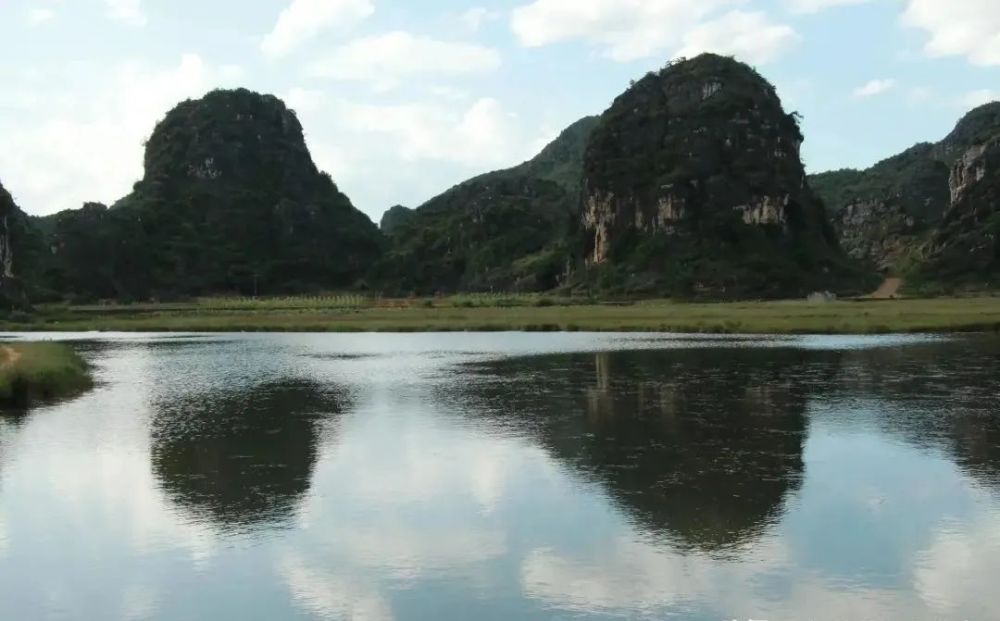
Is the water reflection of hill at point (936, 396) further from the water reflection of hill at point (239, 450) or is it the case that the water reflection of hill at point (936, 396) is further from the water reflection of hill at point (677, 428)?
the water reflection of hill at point (239, 450)

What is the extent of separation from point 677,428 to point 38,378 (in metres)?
23.3

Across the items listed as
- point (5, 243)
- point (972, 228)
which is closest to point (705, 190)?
point (972, 228)

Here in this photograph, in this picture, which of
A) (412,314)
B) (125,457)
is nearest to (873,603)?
(125,457)

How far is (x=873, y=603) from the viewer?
11.0 meters

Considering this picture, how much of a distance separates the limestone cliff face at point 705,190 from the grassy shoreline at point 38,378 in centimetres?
11904

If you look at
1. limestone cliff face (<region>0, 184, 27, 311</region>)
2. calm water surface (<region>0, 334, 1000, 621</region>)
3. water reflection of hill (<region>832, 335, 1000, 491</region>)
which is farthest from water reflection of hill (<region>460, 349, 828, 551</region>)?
limestone cliff face (<region>0, 184, 27, 311</region>)

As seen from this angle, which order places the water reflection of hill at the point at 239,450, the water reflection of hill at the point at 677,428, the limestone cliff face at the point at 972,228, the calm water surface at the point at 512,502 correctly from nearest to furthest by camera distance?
the calm water surface at the point at 512,502
the water reflection of hill at the point at 677,428
the water reflection of hill at the point at 239,450
the limestone cliff face at the point at 972,228

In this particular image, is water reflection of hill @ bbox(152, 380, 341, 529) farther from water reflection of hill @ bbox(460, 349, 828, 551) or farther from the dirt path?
the dirt path

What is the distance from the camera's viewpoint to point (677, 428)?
23344 mm

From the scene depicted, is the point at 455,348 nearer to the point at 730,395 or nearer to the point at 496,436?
the point at 730,395

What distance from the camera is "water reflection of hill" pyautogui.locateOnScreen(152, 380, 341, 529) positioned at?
16312 mm

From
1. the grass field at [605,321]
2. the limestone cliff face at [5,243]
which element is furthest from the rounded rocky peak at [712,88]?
the limestone cliff face at [5,243]

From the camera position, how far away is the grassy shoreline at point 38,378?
1225 inches

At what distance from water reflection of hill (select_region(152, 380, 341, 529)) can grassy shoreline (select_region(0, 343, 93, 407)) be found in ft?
15.9
